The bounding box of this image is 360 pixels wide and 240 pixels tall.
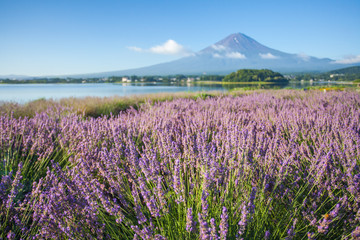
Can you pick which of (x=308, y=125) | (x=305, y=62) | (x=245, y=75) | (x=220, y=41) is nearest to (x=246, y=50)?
(x=220, y=41)

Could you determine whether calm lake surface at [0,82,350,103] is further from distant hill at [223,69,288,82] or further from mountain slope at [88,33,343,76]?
mountain slope at [88,33,343,76]

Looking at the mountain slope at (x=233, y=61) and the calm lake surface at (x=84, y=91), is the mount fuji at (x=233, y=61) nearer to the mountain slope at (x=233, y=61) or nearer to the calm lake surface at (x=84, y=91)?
the mountain slope at (x=233, y=61)

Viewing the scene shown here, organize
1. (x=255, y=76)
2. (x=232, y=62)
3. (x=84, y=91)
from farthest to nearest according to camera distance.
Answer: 1. (x=232, y=62)
2. (x=255, y=76)
3. (x=84, y=91)

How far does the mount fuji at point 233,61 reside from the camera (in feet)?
395

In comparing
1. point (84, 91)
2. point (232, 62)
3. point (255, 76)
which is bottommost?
point (84, 91)

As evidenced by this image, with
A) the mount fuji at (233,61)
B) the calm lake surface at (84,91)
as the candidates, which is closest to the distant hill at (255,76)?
the calm lake surface at (84,91)

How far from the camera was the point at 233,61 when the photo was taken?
470ft

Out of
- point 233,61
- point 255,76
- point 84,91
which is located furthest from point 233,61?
point 84,91

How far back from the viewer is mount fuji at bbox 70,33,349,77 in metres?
120

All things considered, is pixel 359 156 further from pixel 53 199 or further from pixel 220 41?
pixel 220 41

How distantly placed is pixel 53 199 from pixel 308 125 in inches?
110

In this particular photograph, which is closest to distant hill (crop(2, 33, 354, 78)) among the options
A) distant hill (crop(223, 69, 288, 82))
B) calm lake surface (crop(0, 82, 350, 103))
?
distant hill (crop(223, 69, 288, 82))

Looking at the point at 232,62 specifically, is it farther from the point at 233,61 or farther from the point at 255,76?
the point at 255,76

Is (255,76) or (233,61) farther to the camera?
(233,61)
